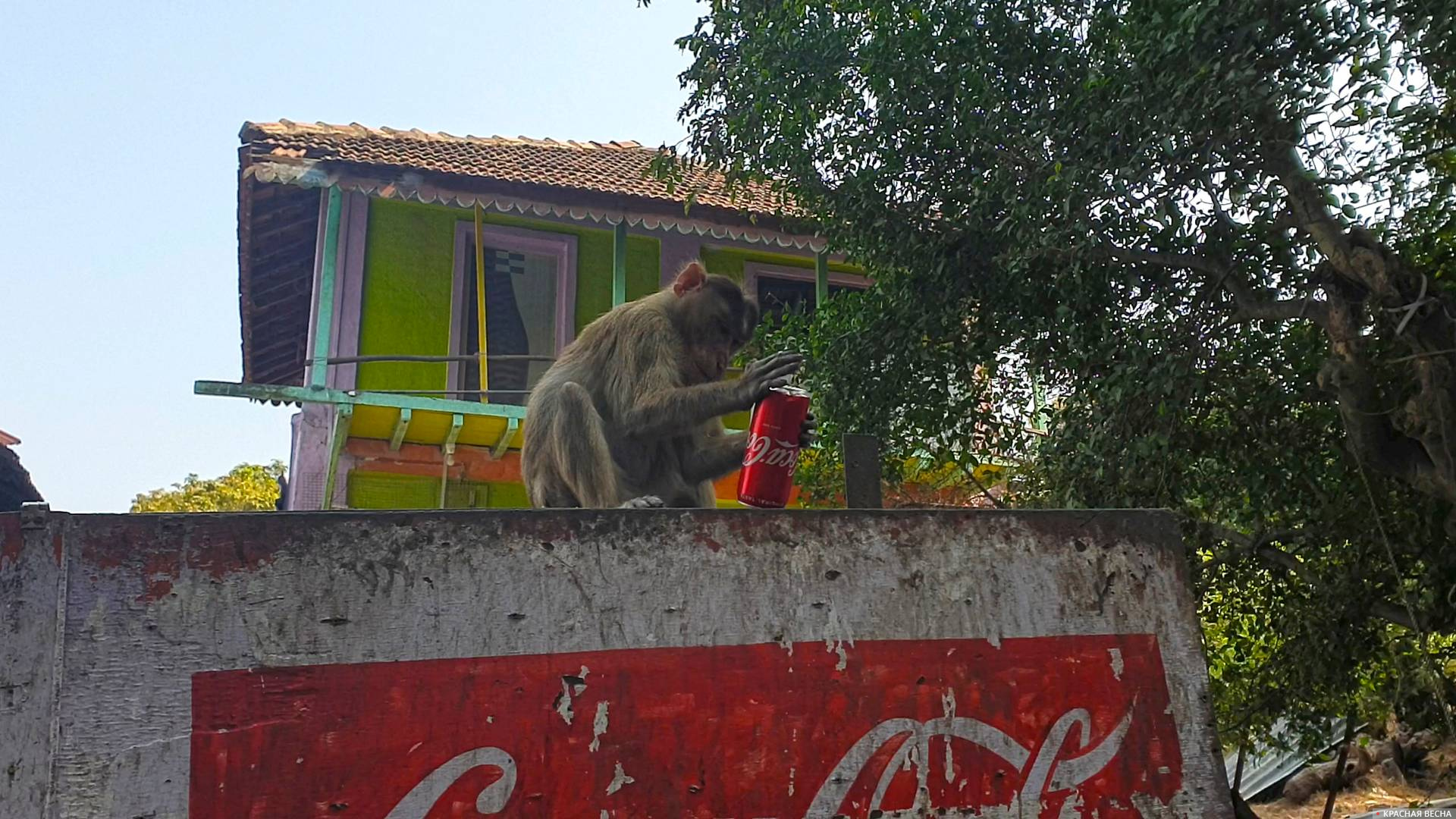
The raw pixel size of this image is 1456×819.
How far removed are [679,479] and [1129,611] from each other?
2002 mm

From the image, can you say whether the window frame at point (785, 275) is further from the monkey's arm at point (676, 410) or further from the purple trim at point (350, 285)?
the monkey's arm at point (676, 410)

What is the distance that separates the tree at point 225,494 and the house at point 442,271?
13099 millimetres

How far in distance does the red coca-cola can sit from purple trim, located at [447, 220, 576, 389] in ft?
22.1

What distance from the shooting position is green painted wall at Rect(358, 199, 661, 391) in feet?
32.2

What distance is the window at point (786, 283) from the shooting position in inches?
449

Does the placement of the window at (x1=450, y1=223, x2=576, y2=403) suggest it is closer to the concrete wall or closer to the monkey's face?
the monkey's face

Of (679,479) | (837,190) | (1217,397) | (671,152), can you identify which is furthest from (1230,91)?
(671,152)

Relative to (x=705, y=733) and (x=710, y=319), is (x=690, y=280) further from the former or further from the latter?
(x=705, y=733)

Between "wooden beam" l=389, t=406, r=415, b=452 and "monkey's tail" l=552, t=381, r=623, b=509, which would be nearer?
"monkey's tail" l=552, t=381, r=623, b=509

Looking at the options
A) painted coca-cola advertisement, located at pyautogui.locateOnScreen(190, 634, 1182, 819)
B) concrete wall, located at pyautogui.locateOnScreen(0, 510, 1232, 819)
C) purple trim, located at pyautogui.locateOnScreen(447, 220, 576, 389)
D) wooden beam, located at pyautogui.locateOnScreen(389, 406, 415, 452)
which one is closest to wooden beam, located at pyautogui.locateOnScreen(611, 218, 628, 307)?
purple trim, located at pyautogui.locateOnScreen(447, 220, 576, 389)

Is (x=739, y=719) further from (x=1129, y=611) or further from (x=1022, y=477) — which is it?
(x=1022, y=477)

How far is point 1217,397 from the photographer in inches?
215

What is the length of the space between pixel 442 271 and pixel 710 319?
20.1 ft

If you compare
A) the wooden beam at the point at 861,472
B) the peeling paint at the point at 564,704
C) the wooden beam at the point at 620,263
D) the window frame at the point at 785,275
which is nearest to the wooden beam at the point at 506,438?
the wooden beam at the point at 620,263
